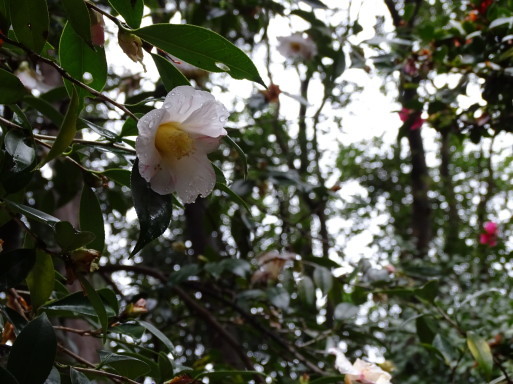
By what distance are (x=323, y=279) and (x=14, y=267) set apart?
82cm

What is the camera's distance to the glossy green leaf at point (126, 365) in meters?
0.59

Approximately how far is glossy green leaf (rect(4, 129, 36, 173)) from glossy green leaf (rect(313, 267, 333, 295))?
2.66ft

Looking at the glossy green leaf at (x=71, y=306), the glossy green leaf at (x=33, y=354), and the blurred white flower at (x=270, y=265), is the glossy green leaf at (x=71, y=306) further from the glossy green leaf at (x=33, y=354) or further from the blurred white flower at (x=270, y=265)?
the blurred white flower at (x=270, y=265)

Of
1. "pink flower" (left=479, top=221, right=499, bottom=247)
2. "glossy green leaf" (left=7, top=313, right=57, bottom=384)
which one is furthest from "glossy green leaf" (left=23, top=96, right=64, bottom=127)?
"pink flower" (left=479, top=221, right=499, bottom=247)

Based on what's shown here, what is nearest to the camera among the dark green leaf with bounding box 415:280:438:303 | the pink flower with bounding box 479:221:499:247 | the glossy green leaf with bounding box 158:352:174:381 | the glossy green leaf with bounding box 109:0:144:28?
the glossy green leaf with bounding box 109:0:144:28

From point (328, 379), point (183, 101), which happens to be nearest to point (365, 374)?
point (328, 379)

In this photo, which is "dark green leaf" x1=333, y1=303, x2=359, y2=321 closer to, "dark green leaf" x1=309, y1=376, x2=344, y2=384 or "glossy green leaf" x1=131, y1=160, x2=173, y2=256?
"dark green leaf" x1=309, y1=376, x2=344, y2=384

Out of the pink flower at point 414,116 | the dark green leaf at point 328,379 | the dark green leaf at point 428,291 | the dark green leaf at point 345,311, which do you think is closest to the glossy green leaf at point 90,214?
the dark green leaf at point 328,379

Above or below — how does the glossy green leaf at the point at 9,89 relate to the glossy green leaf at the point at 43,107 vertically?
below

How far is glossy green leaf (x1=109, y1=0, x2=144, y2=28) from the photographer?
52 centimetres

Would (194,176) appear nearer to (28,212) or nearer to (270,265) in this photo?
(28,212)

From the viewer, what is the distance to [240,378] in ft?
3.68

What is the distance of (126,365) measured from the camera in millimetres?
599

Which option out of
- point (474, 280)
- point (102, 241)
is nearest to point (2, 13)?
Answer: point (102, 241)
